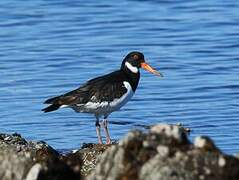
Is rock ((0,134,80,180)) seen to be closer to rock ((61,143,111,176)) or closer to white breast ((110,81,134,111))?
rock ((61,143,111,176))

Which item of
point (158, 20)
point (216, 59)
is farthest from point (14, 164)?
point (158, 20)

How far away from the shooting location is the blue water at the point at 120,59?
17125 millimetres

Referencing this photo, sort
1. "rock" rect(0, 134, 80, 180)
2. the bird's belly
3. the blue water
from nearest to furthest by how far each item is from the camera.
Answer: "rock" rect(0, 134, 80, 180), the bird's belly, the blue water

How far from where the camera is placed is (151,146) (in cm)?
723

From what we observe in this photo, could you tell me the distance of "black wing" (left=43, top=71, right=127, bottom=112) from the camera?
14594 mm

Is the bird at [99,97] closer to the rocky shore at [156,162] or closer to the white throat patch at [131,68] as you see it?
the white throat patch at [131,68]

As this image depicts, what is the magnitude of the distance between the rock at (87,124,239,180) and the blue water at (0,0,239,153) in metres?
7.47

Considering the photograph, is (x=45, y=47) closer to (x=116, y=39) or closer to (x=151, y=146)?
(x=116, y=39)

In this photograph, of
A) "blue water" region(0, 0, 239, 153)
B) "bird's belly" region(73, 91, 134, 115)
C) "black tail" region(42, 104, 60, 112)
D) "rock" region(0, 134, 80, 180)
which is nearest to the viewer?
"rock" region(0, 134, 80, 180)

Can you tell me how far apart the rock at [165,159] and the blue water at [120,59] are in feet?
24.5

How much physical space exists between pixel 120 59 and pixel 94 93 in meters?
7.78

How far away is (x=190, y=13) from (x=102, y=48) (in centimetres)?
537

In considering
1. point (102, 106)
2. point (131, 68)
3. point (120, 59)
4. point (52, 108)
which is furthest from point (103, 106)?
point (120, 59)

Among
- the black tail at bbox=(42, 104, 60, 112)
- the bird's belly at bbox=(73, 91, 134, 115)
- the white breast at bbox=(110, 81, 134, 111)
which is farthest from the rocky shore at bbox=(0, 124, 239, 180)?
the white breast at bbox=(110, 81, 134, 111)
